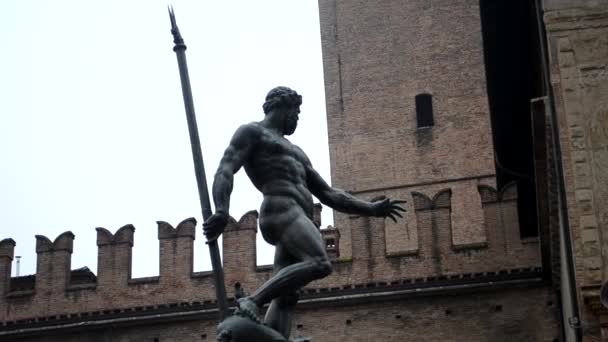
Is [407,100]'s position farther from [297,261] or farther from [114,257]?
[297,261]

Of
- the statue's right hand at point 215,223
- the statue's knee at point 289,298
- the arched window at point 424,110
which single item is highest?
the arched window at point 424,110

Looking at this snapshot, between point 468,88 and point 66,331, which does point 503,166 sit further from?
point 66,331

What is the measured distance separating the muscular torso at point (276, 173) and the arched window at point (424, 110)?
22.6m

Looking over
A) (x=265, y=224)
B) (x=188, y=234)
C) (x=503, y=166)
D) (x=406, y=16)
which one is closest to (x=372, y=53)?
(x=406, y=16)

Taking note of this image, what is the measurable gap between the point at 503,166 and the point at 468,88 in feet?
8.39

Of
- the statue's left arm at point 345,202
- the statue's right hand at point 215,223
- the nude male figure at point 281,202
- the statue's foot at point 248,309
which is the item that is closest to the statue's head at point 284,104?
the nude male figure at point 281,202

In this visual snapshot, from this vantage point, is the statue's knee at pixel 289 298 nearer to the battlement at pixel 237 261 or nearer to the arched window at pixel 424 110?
the battlement at pixel 237 261

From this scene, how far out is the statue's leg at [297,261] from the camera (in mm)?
8750

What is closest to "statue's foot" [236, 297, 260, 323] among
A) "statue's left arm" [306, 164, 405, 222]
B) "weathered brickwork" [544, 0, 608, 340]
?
"statue's left arm" [306, 164, 405, 222]

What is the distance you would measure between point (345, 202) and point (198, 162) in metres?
1.02

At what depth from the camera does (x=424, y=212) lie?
26016 mm

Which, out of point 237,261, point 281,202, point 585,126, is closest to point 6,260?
point 237,261

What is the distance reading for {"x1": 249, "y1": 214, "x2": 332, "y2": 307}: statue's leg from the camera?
875 cm

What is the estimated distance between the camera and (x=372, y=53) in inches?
1273
